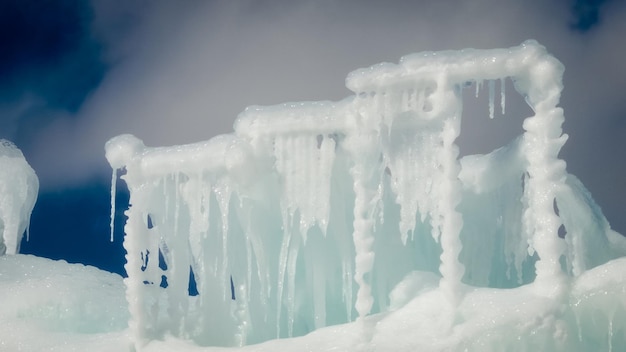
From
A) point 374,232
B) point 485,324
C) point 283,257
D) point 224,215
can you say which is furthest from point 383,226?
point 485,324

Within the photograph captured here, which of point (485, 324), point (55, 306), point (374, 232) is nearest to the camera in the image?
point (485, 324)

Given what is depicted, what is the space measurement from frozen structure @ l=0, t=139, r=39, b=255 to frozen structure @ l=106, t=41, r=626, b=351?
17.8 feet

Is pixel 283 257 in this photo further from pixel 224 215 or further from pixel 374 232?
pixel 374 232

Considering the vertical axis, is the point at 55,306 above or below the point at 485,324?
above

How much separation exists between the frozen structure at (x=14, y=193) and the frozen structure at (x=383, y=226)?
5428 millimetres

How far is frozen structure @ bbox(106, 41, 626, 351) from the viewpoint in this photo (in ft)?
30.1

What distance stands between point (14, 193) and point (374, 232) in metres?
9.23

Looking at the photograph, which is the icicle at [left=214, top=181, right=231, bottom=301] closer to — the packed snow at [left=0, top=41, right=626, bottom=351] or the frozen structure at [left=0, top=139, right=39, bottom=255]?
the packed snow at [left=0, top=41, right=626, bottom=351]

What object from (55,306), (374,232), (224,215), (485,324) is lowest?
(485,324)

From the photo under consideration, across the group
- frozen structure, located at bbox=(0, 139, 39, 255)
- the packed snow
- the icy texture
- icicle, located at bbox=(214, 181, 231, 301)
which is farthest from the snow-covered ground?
frozen structure, located at bbox=(0, 139, 39, 255)

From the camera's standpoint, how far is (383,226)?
1148cm

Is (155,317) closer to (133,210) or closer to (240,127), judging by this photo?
(133,210)

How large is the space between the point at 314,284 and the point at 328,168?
6.45 ft

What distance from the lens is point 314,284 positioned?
11.4m
